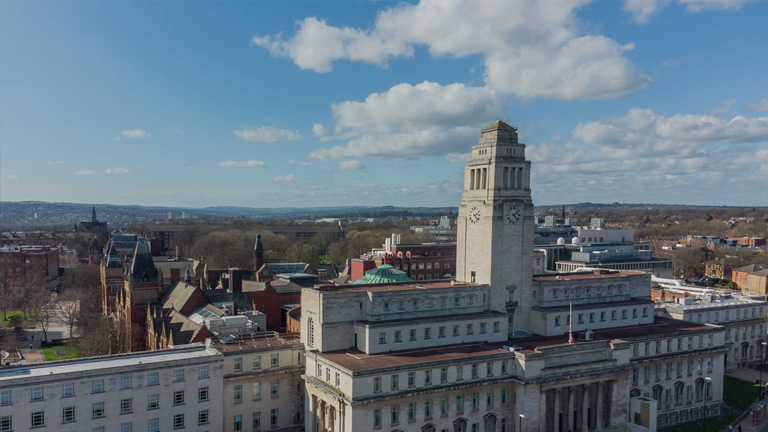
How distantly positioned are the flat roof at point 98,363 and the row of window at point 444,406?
57.7 feet

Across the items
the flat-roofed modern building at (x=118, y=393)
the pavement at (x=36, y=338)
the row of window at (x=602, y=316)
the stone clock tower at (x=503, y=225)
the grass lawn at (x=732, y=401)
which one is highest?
the stone clock tower at (x=503, y=225)

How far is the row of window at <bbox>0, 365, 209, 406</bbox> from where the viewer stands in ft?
136

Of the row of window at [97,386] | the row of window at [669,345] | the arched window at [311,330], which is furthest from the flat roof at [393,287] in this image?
the row of window at [669,345]

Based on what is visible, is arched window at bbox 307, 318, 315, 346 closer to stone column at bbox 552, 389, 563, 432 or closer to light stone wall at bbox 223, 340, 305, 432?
light stone wall at bbox 223, 340, 305, 432

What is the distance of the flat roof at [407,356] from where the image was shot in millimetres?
48806

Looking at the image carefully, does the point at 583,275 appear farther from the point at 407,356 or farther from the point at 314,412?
the point at 314,412

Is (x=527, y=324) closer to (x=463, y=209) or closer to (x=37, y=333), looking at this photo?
(x=463, y=209)

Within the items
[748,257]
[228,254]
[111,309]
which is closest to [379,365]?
[111,309]

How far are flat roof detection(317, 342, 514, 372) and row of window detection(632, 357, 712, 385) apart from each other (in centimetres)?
2004

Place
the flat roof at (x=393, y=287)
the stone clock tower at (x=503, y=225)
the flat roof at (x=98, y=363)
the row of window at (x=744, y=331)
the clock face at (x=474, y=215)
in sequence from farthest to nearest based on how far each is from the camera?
the row of window at (x=744, y=331)
the clock face at (x=474, y=215)
the stone clock tower at (x=503, y=225)
the flat roof at (x=393, y=287)
the flat roof at (x=98, y=363)

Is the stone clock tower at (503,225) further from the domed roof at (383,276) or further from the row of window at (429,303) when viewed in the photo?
the domed roof at (383,276)

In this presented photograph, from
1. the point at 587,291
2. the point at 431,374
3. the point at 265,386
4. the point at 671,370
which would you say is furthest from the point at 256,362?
the point at 671,370

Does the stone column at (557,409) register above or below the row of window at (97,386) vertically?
below

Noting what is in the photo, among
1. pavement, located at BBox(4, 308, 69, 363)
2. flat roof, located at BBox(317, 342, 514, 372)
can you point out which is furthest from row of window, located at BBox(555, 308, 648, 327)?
pavement, located at BBox(4, 308, 69, 363)
